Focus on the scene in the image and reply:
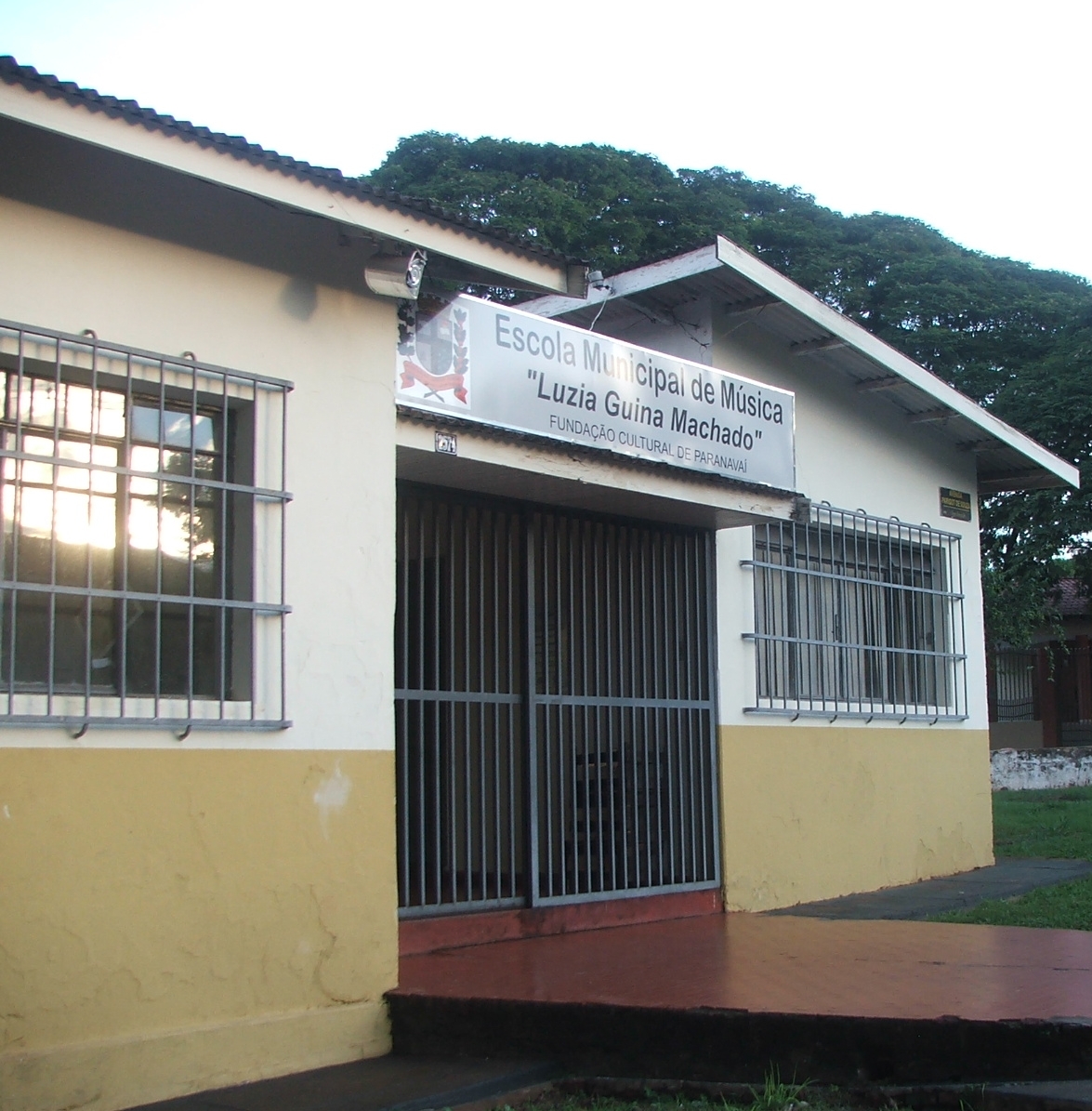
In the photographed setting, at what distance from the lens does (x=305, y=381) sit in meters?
6.07

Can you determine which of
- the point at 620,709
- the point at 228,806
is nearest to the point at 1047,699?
the point at 620,709

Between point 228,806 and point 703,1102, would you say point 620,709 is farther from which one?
point 703,1102

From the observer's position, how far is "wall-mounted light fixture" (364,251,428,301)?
619 cm

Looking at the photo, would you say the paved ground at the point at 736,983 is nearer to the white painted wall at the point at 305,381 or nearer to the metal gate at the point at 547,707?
the metal gate at the point at 547,707

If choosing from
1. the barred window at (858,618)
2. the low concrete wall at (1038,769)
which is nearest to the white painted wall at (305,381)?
the barred window at (858,618)

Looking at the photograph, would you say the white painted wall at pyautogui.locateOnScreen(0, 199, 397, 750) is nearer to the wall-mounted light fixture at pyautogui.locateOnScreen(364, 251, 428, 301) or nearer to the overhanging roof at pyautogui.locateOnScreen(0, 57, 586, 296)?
the wall-mounted light fixture at pyautogui.locateOnScreen(364, 251, 428, 301)

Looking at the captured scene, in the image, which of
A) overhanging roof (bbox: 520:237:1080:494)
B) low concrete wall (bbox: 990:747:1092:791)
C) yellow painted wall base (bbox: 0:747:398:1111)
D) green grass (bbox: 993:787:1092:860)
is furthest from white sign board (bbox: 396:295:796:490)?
low concrete wall (bbox: 990:747:1092:791)

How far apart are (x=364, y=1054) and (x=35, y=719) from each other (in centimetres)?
210

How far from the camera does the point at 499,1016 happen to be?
556 centimetres

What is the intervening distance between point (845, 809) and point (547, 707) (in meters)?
2.99

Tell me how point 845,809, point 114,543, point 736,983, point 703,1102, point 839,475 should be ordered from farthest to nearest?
1. point 839,475
2. point 845,809
3. point 736,983
4. point 114,543
5. point 703,1102

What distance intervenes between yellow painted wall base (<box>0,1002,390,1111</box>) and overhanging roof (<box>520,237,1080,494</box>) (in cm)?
504

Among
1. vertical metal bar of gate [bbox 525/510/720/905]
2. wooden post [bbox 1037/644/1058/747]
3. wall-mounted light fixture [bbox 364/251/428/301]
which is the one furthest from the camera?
wooden post [bbox 1037/644/1058/747]

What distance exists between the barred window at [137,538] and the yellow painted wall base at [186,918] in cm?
27
